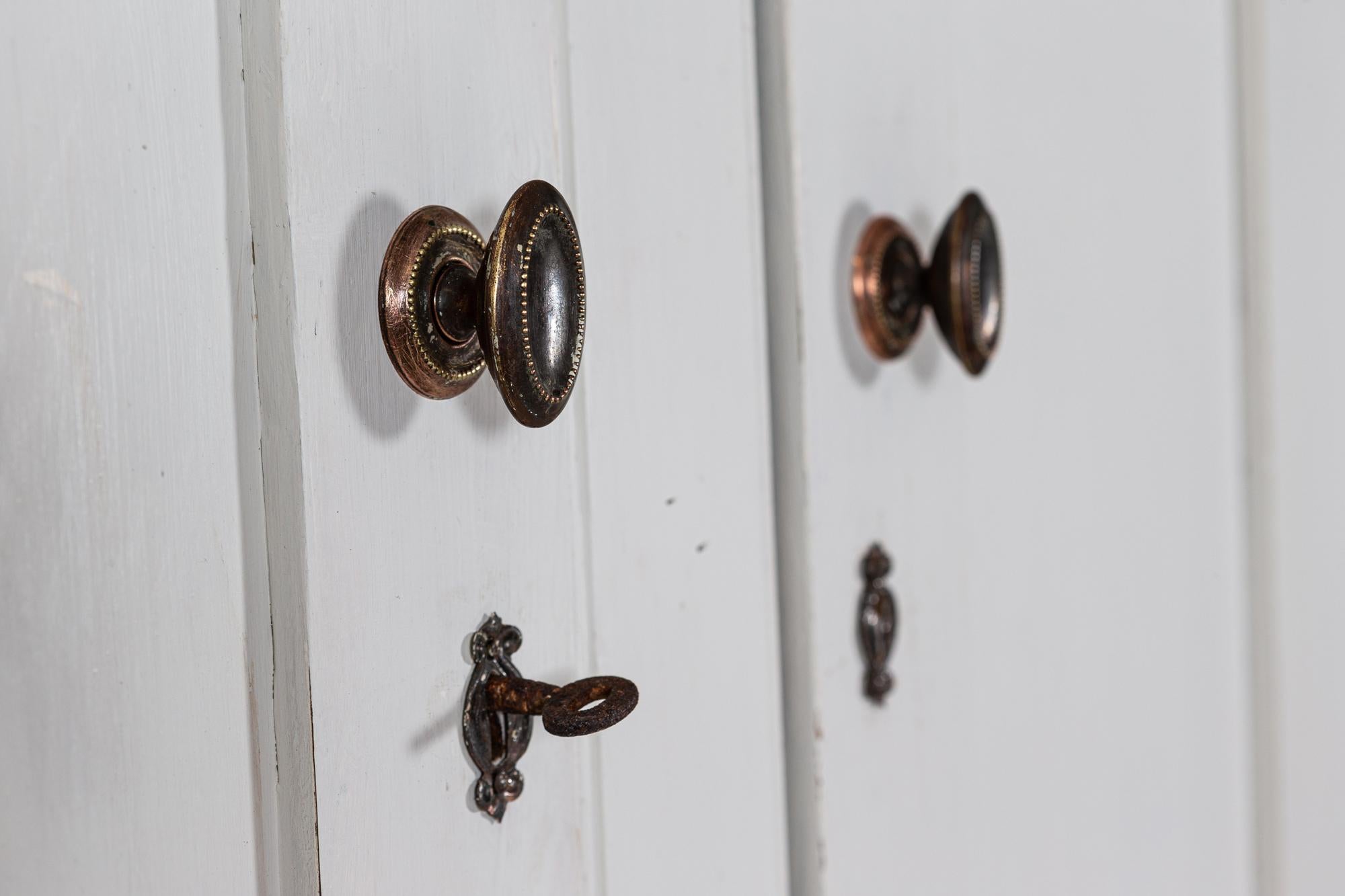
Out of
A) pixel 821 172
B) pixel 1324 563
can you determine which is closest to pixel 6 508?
pixel 821 172

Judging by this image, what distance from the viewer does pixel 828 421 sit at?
471 millimetres

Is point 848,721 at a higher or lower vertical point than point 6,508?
lower

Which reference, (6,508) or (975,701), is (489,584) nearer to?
(6,508)

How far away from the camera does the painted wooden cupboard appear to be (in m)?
0.29

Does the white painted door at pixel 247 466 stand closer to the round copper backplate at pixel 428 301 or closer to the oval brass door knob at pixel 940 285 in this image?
the round copper backplate at pixel 428 301

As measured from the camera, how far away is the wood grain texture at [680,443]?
15.4 inches

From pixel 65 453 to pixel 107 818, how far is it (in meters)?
0.10

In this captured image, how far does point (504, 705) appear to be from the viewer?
0.34 metres

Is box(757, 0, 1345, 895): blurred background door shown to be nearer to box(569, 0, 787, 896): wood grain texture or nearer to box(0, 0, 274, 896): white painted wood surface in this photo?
box(569, 0, 787, 896): wood grain texture

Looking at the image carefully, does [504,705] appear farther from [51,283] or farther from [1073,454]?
[1073,454]

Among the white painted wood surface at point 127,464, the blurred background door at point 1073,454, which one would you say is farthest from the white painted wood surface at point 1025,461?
the white painted wood surface at point 127,464

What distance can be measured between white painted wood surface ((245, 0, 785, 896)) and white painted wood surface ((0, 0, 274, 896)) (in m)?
0.01

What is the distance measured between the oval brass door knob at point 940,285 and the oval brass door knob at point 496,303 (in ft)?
0.66

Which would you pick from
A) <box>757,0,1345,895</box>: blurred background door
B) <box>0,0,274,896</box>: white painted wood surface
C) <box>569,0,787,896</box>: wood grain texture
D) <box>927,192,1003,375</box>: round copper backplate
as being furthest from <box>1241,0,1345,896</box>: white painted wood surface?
<box>0,0,274,896</box>: white painted wood surface
